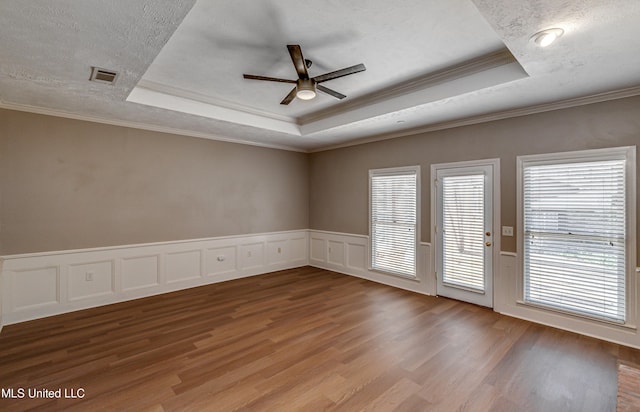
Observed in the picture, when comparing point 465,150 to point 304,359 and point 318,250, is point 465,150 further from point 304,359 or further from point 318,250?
point 318,250

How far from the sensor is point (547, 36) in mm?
2143

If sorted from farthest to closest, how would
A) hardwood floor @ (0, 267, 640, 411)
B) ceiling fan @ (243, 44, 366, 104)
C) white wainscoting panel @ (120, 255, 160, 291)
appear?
1. white wainscoting panel @ (120, 255, 160, 291)
2. ceiling fan @ (243, 44, 366, 104)
3. hardwood floor @ (0, 267, 640, 411)

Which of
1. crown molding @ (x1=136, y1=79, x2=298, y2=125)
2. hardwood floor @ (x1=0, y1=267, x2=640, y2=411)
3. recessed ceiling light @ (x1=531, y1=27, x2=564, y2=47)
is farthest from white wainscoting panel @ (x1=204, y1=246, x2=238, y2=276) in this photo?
recessed ceiling light @ (x1=531, y1=27, x2=564, y2=47)

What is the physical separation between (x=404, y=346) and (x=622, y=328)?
234 centimetres

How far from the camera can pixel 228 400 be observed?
2289mm

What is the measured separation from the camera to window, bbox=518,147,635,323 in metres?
3.24

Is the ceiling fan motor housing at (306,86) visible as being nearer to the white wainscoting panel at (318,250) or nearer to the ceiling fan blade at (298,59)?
the ceiling fan blade at (298,59)

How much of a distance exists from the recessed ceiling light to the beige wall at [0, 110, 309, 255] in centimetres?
483

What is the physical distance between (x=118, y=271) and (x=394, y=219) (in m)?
4.47

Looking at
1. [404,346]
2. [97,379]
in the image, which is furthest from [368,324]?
[97,379]

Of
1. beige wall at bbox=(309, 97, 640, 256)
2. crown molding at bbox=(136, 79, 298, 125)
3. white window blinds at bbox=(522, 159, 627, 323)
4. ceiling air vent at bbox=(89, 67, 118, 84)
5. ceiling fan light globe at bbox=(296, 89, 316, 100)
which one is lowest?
white window blinds at bbox=(522, 159, 627, 323)

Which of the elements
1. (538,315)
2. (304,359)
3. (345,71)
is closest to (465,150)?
(538,315)

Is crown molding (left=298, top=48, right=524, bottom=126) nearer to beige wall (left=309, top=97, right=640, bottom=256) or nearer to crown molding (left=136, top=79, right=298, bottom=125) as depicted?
crown molding (left=136, top=79, right=298, bottom=125)

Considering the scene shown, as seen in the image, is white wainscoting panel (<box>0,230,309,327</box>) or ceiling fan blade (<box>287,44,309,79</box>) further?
white wainscoting panel (<box>0,230,309,327</box>)
